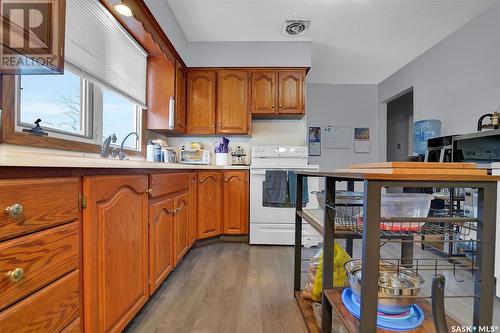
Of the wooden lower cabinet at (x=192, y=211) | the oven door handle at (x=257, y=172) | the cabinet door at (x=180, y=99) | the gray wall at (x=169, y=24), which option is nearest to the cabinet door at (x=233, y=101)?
the cabinet door at (x=180, y=99)

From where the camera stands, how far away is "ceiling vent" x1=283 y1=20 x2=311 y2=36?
279 centimetres

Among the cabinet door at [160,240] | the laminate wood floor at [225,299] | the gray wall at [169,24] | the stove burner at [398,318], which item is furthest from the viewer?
the gray wall at [169,24]

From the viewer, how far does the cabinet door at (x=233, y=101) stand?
10.6ft

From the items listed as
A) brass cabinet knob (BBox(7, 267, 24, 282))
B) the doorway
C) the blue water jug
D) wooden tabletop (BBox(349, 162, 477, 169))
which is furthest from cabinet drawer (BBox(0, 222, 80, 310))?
the doorway

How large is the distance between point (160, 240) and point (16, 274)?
1020 mm

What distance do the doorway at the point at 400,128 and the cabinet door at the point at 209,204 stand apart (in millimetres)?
4247

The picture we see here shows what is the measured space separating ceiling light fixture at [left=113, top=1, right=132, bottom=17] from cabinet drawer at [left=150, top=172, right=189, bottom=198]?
1.27 metres

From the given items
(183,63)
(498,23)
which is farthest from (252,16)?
(498,23)

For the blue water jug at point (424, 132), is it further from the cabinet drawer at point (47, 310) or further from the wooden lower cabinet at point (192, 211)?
the cabinet drawer at point (47, 310)

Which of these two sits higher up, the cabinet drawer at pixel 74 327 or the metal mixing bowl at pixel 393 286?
the metal mixing bowl at pixel 393 286

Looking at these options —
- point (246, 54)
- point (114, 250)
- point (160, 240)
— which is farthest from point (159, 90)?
point (114, 250)

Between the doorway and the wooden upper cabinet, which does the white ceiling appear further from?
the doorway

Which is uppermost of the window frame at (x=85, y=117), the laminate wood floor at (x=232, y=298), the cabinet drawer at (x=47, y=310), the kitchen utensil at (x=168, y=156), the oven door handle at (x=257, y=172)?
the window frame at (x=85, y=117)

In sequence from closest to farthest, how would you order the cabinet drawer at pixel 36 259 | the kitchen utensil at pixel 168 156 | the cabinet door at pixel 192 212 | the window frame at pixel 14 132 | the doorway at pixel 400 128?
1. the cabinet drawer at pixel 36 259
2. the window frame at pixel 14 132
3. the cabinet door at pixel 192 212
4. the kitchen utensil at pixel 168 156
5. the doorway at pixel 400 128
